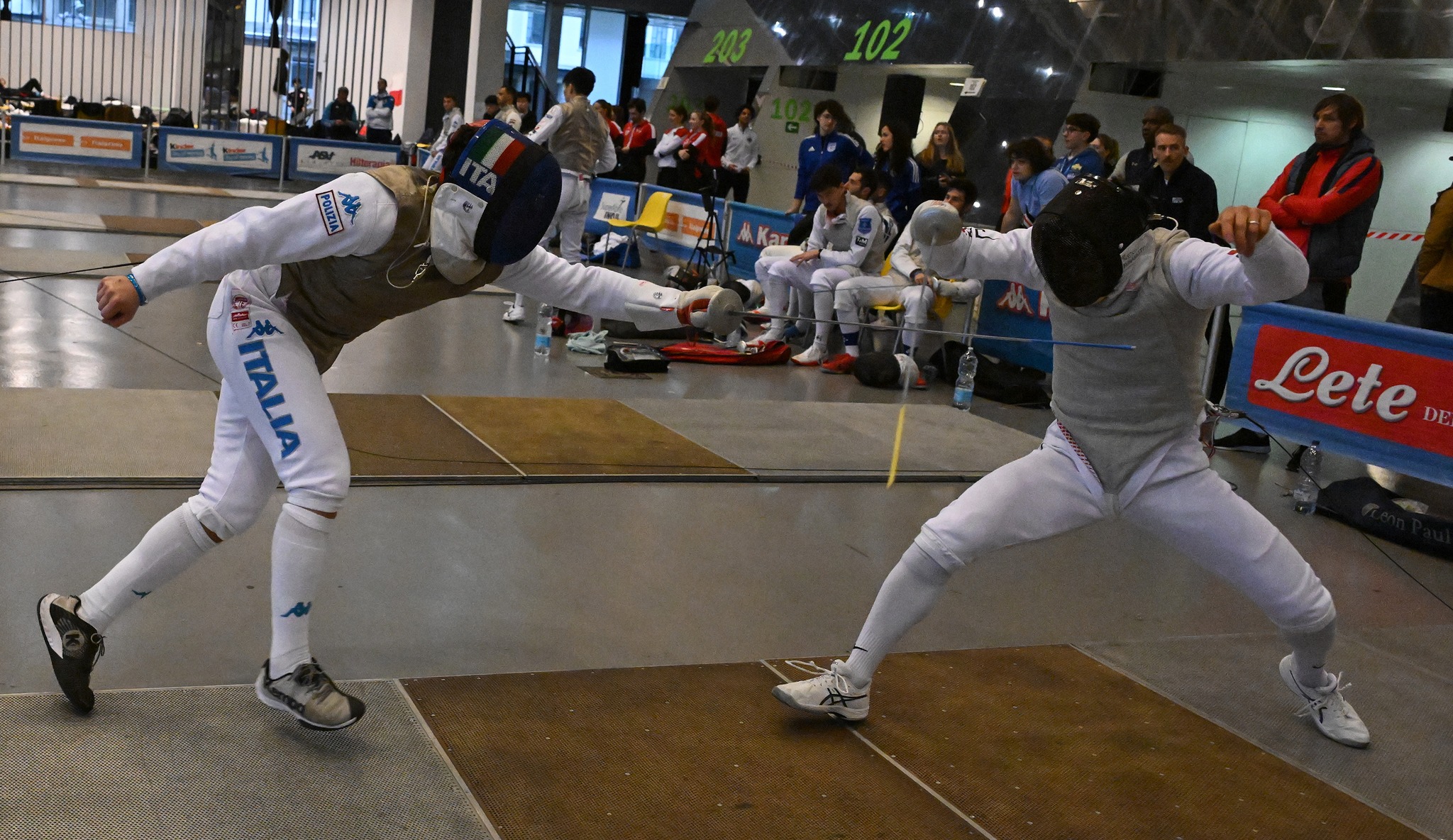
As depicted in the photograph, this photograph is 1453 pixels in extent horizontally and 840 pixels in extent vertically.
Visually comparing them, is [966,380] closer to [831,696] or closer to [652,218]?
[652,218]

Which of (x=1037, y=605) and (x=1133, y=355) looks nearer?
(x=1133, y=355)

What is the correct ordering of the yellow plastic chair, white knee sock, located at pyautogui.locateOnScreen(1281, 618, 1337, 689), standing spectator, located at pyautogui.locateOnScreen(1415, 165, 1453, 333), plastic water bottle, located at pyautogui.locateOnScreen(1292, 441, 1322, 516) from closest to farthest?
white knee sock, located at pyautogui.locateOnScreen(1281, 618, 1337, 689), plastic water bottle, located at pyautogui.locateOnScreen(1292, 441, 1322, 516), standing spectator, located at pyautogui.locateOnScreen(1415, 165, 1453, 333), the yellow plastic chair

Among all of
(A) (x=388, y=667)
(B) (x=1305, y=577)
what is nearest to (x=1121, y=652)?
(B) (x=1305, y=577)

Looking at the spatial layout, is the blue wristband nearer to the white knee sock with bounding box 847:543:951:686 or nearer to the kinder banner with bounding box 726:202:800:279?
the white knee sock with bounding box 847:543:951:686

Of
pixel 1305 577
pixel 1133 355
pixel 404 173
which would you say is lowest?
pixel 1305 577

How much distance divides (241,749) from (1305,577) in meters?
2.26

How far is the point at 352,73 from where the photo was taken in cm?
2181

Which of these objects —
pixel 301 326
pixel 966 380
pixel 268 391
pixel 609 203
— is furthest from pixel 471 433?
pixel 609 203

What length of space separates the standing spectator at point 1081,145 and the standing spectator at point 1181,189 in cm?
85

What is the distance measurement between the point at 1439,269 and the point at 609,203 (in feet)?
25.0

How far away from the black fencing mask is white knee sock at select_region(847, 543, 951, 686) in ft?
2.13

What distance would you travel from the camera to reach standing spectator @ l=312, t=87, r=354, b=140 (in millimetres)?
18500

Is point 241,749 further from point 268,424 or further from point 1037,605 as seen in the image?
point 1037,605

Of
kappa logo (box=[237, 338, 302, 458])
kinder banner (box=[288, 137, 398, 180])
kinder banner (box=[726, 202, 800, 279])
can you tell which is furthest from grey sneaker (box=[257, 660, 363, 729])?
kinder banner (box=[288, 137, 398, 180])
